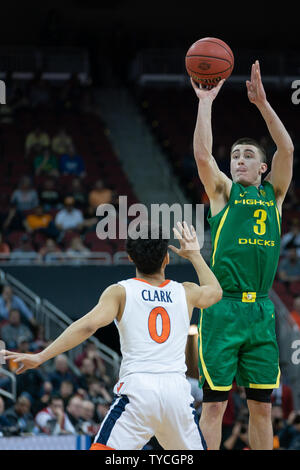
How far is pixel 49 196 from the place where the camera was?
641 inches

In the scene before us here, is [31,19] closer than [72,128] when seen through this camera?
No

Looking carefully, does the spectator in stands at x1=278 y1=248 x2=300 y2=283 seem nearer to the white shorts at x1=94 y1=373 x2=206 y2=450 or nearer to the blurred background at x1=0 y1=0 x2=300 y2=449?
the blurred background at x1=0 y1=0 x2=300 y2=449

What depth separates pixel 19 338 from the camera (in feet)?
40.4

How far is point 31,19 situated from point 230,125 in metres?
6.73

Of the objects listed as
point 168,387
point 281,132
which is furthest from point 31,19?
point 168,387

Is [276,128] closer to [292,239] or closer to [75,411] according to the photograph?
[75,411]

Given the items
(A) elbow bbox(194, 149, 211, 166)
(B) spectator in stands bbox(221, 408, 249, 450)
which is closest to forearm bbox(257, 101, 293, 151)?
(A) elbow bbox(194, 149, 211, 166)

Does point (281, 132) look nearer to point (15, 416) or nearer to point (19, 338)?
point (15, 416)

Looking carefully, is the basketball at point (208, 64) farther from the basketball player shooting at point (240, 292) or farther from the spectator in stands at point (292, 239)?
the spectator in stands at point (292, 239)

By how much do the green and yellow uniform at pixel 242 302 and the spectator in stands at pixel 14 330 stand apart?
641 cm

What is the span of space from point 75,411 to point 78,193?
6397mm

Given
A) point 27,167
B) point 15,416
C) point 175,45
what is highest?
point 175,45

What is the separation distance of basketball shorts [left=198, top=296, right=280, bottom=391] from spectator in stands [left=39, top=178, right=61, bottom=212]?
33.2ft

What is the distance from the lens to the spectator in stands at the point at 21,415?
9.97 meters
